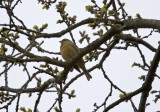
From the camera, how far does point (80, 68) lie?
7117 mm

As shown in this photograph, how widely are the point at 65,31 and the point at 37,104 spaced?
1.25 metres

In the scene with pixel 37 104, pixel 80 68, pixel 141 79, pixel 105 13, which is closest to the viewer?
pixel 105 13

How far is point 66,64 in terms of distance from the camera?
4055mm

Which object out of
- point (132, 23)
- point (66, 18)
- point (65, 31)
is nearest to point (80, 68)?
point (66, 18)

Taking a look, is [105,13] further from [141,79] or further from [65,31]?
[141,79]

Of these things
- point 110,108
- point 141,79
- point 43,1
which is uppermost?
point 43,1

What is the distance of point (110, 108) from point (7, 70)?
5.80 ft

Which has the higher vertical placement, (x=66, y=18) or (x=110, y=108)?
(x=66, y=18)

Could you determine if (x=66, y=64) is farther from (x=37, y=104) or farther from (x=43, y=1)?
(x=43, y=1)

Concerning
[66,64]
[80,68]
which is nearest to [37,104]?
[66,64]

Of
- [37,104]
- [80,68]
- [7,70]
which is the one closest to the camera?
[37,104]

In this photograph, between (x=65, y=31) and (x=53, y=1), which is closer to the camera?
(x=65, y=31)

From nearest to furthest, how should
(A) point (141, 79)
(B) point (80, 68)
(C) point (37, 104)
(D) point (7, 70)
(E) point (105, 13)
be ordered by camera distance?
1. (E) point (105, 13)
2. (C) point (37, 104)
3. (D) point (7, 70)
4. (A) point (141, 79)
5. (B) point (80, 68)

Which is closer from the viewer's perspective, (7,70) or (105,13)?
(105,13)
